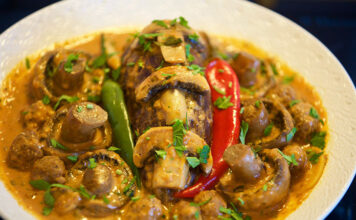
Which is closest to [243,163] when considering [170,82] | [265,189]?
[265,189]

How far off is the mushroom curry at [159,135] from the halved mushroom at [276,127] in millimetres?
14

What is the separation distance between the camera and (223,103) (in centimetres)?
515

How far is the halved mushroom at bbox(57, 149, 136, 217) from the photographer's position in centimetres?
401

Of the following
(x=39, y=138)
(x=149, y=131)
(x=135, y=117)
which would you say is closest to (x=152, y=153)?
(x=149, y=131)

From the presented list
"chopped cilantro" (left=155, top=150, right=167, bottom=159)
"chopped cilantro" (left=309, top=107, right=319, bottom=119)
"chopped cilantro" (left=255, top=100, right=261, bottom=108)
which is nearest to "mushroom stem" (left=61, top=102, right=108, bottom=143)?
"chopped cilantro" (left=155, top=150, right=167, bottom=159)

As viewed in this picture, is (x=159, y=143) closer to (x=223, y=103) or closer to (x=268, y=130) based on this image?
(x=223, y=103)

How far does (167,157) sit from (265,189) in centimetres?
107

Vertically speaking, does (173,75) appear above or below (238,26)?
above

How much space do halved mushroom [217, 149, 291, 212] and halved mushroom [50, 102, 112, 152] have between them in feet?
4.96

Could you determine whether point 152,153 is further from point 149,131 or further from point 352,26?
point 352,26

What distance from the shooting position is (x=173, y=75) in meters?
4.54

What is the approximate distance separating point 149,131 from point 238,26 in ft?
10.9

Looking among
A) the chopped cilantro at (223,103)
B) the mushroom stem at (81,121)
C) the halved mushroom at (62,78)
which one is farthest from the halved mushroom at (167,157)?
the halved mushroom at (62,78)

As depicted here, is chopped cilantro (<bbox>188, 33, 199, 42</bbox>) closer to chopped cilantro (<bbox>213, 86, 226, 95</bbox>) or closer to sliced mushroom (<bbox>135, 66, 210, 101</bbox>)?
chopped cilantro (<bbox>213, 86, 226, 95</bbox>)
